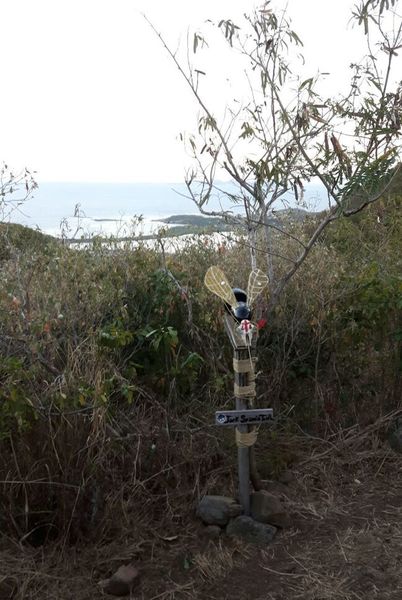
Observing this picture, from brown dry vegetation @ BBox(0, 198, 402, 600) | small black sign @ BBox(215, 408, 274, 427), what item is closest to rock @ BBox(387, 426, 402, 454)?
brown dry vegetation @ BBox(0, 198, 402, 600)

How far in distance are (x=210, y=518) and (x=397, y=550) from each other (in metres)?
0.95

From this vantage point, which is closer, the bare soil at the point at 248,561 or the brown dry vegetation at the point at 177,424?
the bare soil at the point at 248,561

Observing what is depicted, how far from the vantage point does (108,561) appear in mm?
3326

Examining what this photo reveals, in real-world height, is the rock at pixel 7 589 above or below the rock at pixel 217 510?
below

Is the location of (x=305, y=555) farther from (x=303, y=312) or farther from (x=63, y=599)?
(x=303, y=312)

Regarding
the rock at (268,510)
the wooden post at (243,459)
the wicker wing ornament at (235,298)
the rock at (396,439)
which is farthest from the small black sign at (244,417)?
the rock at (396,439)

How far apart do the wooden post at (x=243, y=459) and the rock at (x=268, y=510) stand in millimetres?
43

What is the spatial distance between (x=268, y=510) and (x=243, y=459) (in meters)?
0.31

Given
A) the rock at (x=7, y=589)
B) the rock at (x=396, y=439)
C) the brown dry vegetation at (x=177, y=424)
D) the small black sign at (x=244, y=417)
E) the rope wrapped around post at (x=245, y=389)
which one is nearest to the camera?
the rock at (x=7, y=589)

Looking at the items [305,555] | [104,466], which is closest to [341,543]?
[305,555]

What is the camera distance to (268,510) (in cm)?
368

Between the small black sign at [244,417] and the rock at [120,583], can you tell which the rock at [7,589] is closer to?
the rock at [120,583]

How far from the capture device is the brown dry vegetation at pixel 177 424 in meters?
3.33

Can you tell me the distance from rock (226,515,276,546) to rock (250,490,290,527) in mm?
56
